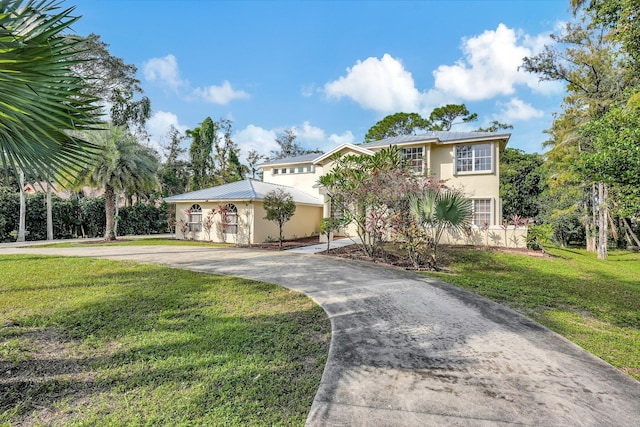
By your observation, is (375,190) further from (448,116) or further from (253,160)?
(448,116)

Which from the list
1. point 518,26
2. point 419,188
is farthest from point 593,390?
point 518,26

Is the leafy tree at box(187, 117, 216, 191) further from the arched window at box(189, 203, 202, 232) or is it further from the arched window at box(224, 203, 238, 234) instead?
the arched window at box(224, 203, 238, 234)

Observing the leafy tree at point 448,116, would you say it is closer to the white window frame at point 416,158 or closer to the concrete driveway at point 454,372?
the white window frame at point 416,158

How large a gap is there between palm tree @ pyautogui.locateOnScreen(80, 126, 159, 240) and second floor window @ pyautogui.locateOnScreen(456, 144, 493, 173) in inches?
747

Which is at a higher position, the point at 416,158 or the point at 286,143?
the point at 286,143

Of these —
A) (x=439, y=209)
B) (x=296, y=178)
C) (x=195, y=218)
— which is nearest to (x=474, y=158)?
(x=439, y=209)

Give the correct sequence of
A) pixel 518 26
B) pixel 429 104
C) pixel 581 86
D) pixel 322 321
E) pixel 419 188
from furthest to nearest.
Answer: pixel 429 104
pixel 581 86
pixel 518 26
pixel 419 188
pixel 322 321

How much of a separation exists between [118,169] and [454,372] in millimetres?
19982

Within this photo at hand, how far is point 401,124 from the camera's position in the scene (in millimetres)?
40094

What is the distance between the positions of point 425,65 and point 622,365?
24.5m

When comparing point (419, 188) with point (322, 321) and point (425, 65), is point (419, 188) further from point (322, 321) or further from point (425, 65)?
point (425, 65)

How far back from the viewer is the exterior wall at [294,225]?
18078mm

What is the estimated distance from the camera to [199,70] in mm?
19594

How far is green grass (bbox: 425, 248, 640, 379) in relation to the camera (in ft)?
16.0
